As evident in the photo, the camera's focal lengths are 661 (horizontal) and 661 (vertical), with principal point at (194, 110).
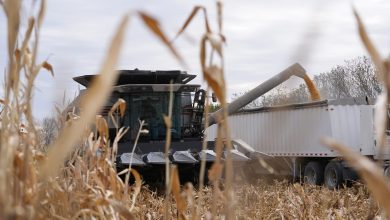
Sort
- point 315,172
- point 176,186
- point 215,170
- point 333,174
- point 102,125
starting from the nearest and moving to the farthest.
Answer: point 215,170 < point 176,186 < point 102,125 < point 333,174 < point 315,172

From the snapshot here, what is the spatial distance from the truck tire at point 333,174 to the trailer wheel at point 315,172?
0.57 m

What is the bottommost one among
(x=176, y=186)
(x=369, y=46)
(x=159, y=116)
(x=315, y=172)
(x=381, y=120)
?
(x=315, y=172)

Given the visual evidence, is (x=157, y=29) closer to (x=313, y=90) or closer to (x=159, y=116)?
(x=313, y=90)

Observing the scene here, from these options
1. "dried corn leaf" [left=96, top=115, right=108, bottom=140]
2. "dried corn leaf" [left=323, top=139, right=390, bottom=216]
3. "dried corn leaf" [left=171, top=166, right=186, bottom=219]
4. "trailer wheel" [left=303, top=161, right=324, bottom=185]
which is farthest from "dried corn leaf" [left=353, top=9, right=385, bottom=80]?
"trailer wheel" [left=303, top=161, right=324, bottom=185]

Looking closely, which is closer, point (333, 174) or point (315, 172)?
point (333, 174)

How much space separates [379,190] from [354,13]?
298 millimetres

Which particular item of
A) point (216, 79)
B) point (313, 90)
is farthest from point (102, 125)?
point (216, 79)

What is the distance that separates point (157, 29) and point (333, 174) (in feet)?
72.4

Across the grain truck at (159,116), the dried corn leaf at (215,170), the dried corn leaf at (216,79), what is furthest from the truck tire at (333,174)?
the dried corn leaf at (216,79)

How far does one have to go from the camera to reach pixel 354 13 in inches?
38.7

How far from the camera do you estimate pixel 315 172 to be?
24.0 m

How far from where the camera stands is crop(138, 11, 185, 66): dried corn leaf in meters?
0.98

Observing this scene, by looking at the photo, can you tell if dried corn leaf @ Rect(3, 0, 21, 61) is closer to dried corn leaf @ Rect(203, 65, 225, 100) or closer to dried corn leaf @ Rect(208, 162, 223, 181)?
dried corn leaf @ Rect(203, 65, 225, 100)

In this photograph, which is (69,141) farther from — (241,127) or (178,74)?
(241,127)
